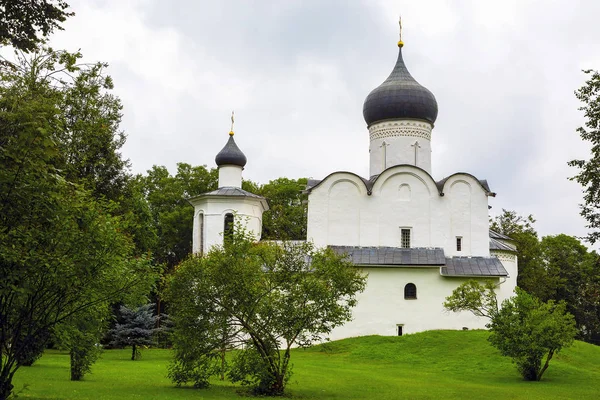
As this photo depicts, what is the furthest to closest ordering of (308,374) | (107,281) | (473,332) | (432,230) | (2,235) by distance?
(432,230) → (473,332) → (308,374) → (107,281) → (2,235)

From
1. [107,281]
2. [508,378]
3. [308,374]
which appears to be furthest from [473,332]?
[107,281]

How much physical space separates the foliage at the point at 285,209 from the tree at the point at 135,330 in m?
13.4

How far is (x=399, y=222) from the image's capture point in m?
29.9

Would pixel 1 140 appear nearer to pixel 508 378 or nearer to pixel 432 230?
pixel 508 378

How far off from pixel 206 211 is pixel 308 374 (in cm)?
1387

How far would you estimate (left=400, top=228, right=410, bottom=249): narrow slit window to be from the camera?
29.7m

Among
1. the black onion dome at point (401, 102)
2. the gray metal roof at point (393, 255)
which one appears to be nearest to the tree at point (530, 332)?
the gray metal roof at point (393, 255)

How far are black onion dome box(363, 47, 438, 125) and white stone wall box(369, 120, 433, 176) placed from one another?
1.17 ft

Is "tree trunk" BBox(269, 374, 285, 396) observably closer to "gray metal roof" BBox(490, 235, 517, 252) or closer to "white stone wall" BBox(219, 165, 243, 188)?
"white stone wall" BBox(219, 165, 243, 188)

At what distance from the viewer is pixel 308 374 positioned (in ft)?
59.4

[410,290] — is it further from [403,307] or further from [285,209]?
[285,209]

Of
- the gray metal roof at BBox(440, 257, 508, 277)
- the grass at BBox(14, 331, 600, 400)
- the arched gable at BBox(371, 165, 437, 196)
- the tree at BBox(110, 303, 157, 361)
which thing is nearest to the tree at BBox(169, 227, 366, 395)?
the grass at BBox(14, 331, 600, 400)

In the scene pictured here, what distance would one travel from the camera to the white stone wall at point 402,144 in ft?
105

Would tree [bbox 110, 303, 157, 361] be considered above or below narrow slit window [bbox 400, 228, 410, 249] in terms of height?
below
